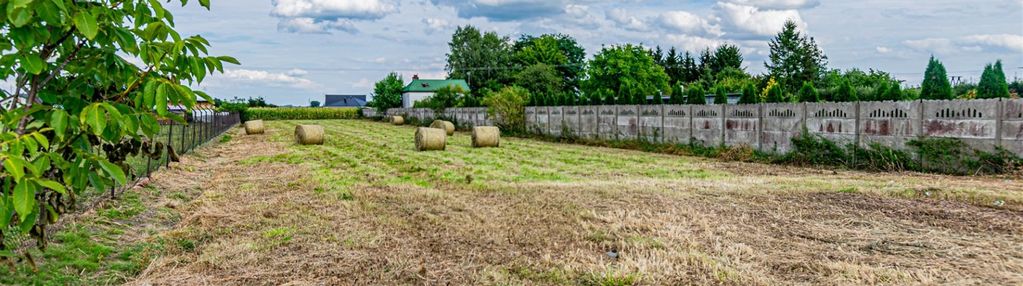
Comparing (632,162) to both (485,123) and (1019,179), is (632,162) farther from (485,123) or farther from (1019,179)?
(485,123)

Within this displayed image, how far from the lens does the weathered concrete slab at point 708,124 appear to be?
17312 millimetres

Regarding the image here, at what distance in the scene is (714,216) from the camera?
7258 mm

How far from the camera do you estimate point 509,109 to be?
29.3 metres

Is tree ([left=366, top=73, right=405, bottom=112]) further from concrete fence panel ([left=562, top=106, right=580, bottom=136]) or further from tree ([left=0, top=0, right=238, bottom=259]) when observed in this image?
tree ([left=0, top=0, right=238, bottom=259])

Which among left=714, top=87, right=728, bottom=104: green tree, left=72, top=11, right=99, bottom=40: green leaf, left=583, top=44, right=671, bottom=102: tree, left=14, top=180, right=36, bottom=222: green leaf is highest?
left=583, top=44, right=671, bottom=102: tree

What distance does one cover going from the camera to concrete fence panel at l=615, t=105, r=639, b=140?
69.4 ft

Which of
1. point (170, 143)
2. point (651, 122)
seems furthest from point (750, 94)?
point (170, 143)

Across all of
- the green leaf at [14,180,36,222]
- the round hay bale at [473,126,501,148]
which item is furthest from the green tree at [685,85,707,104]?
the green leaf at [14,180,36,222]

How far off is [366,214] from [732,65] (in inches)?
2878

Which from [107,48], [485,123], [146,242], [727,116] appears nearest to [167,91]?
[107,48]

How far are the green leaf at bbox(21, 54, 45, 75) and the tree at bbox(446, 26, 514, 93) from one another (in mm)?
80880

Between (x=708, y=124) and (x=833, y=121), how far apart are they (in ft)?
13.1

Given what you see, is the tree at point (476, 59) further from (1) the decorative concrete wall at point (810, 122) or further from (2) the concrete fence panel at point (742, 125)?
(2) the concrete fence panel at point (742, 125)

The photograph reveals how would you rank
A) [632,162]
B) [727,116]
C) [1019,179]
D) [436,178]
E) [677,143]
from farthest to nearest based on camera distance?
[677,143] → [727,116] → [632,162] → [436,178] → [1019,179]
